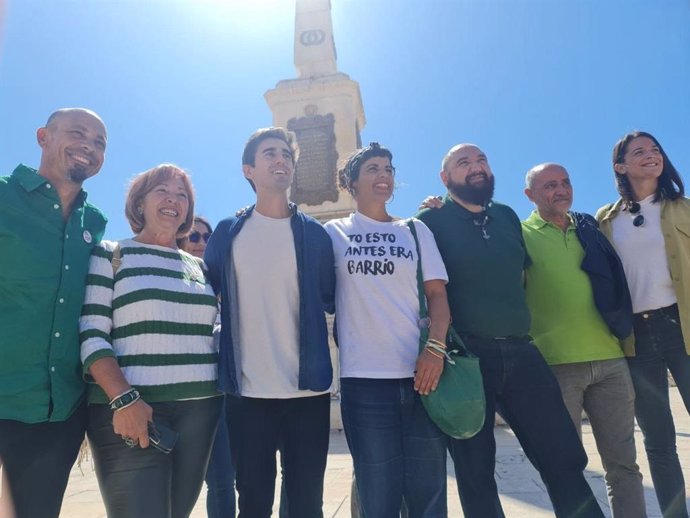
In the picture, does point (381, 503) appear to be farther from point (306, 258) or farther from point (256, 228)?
point (256, 228)

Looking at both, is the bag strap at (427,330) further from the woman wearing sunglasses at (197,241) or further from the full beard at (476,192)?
the woman wearing sunglasses at (197,241)

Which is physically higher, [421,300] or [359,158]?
[359,158]

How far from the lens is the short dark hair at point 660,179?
10.0 ft

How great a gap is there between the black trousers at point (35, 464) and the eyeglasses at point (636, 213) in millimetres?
3132

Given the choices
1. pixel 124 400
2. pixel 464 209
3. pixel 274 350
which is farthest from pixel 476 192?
pixel 124 400

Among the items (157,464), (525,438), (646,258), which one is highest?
(646,258)

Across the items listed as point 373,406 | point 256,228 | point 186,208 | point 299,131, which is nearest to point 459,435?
point 373,406

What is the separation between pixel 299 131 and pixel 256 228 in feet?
28.8

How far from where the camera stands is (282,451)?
2.15 metres

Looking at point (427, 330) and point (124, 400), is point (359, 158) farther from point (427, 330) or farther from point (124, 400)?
point (124, 400)

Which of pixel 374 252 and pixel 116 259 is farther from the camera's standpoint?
pixel 374 252

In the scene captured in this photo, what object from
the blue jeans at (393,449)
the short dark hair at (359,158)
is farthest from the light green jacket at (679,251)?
the short dark hair at (359,158)

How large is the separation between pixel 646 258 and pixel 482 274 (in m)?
1.16

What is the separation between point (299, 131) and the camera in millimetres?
10758
